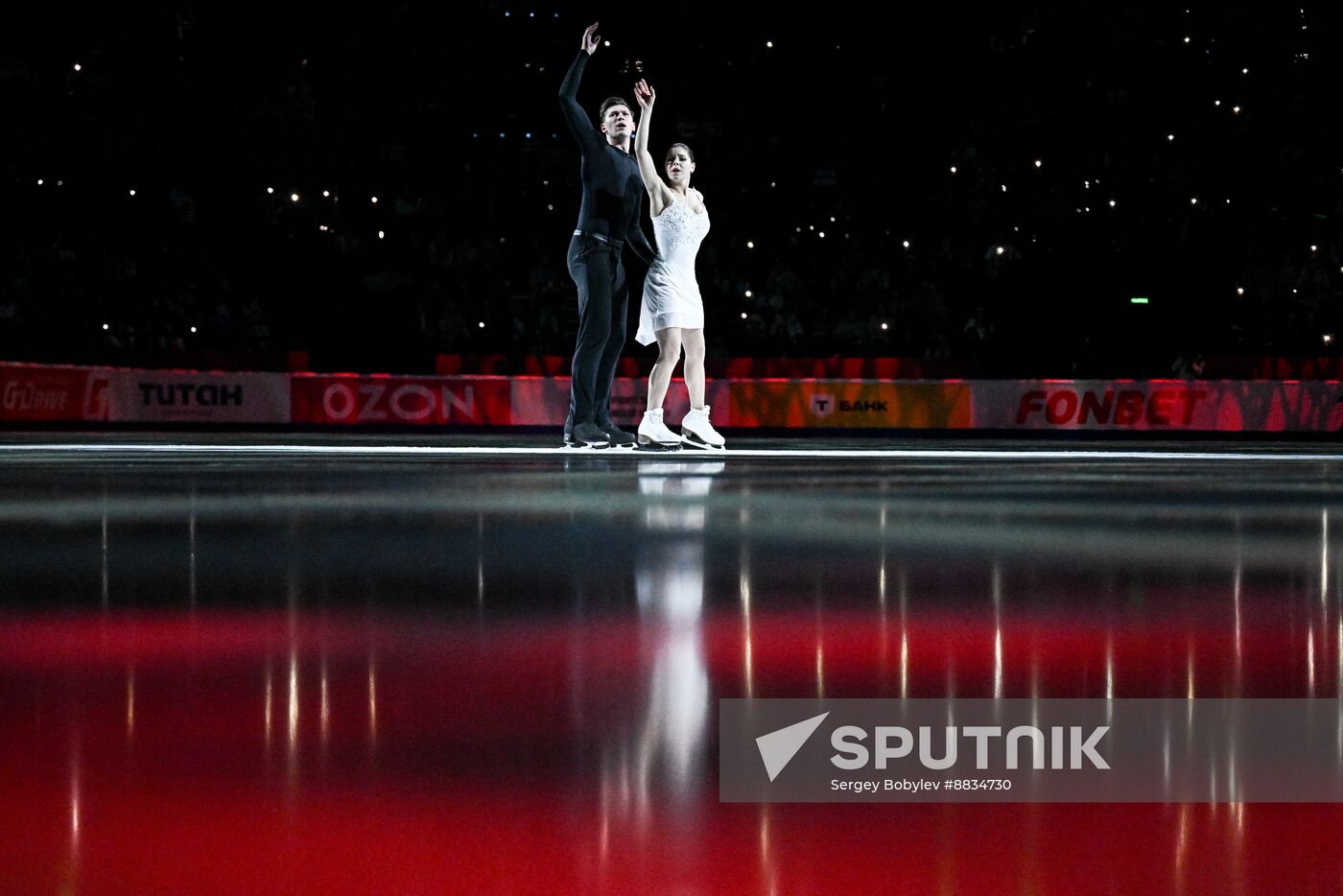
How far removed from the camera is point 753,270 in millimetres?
18156

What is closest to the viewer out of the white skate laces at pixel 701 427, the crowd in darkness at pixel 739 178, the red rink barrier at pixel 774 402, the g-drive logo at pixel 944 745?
the g-drive logo at pixel 944 745

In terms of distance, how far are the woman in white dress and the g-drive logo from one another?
7.19 meters

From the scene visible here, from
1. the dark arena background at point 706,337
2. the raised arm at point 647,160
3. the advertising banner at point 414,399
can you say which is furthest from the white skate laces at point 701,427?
the advertising banner at point 414,399

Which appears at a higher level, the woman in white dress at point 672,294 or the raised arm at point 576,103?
the raised arm at point 576,103

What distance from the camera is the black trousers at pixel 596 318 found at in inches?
339

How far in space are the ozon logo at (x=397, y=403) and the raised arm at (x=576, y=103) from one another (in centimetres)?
836

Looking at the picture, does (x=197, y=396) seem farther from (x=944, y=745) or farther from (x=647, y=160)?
(x=944, y=745)

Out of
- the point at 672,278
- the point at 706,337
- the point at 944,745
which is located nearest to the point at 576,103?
the point at 672,278

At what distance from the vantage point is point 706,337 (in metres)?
17.6

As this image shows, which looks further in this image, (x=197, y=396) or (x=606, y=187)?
(x=197, y=396)

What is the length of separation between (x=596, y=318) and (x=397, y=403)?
8.39 meters

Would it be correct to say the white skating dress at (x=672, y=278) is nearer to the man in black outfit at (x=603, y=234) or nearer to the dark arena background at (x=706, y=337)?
the man in black outfit at (x=603, y=234)

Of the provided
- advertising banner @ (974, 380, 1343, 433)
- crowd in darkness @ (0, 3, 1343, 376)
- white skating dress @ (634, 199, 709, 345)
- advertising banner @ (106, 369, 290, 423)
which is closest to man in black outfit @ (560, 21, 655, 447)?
white skating dress @ (634, 199, 709, 345)

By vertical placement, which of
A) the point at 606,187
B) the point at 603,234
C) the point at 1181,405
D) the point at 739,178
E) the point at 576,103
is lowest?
the point at 1181,405
